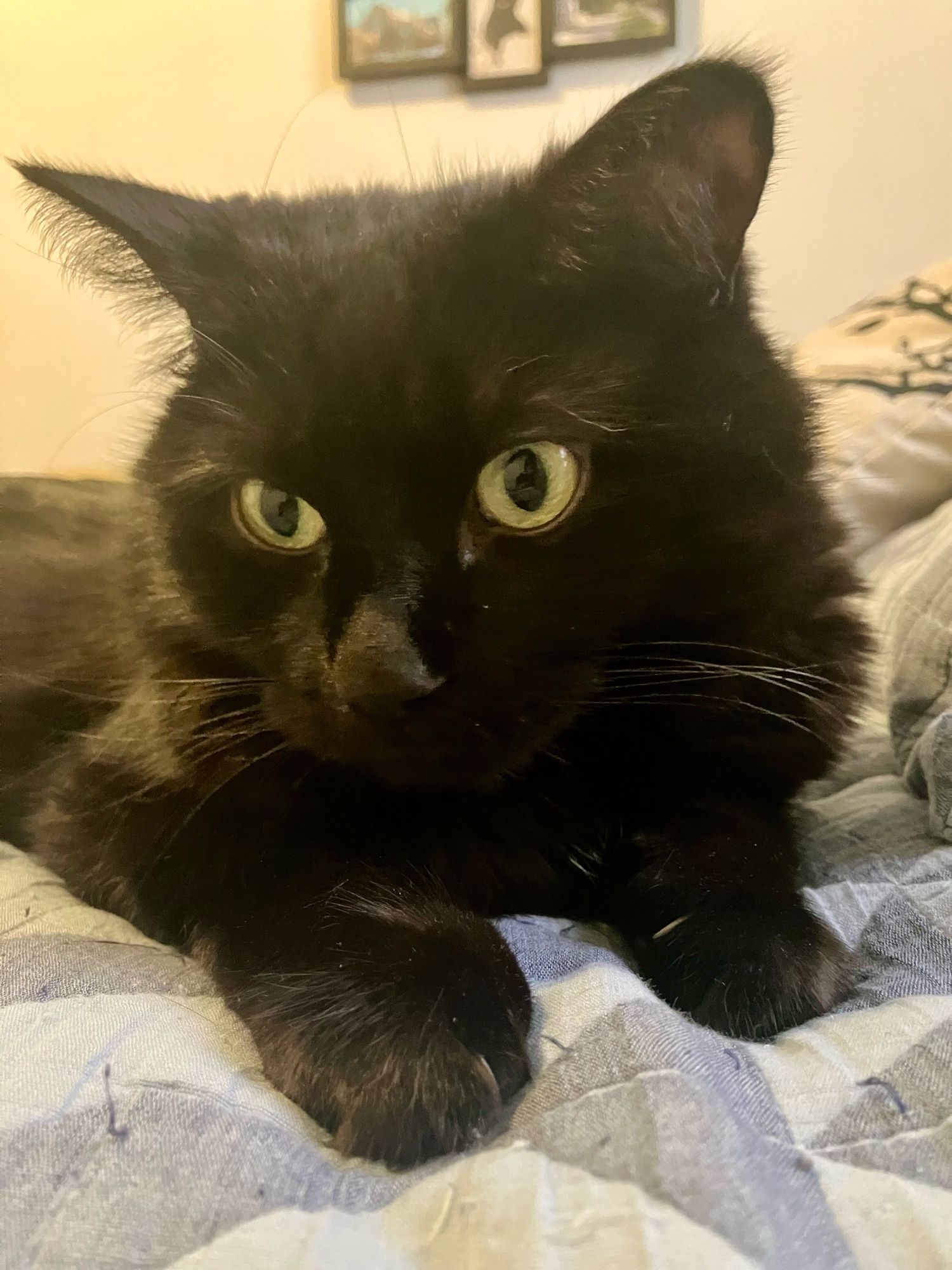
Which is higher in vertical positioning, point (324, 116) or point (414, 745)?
point (324, 116)

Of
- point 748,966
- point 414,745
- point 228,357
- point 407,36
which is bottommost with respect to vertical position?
point 748,966

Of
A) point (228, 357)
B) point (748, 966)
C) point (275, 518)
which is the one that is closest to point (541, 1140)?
point (748, 966)

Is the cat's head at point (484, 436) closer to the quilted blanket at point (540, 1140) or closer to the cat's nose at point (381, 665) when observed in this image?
the cat's nose at point (381, 665)

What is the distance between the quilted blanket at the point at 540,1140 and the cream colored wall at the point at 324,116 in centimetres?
118

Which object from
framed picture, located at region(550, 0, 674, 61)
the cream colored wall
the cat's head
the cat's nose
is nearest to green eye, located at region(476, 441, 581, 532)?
the cat's head

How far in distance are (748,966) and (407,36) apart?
165 cm

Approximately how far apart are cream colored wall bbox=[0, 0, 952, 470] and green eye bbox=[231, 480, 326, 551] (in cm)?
88

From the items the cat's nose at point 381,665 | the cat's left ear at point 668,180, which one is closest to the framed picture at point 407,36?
the cat's left ear at point 668,180

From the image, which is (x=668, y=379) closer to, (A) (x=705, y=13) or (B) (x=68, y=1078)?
(B) (x=68, y=1078)

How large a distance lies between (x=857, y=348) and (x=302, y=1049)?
152 cm

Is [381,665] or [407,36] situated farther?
[407,36]

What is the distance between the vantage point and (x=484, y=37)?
1561mm

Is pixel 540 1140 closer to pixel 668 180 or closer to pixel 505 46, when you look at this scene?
pixel 668 180

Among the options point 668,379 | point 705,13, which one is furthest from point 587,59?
point 668,379
